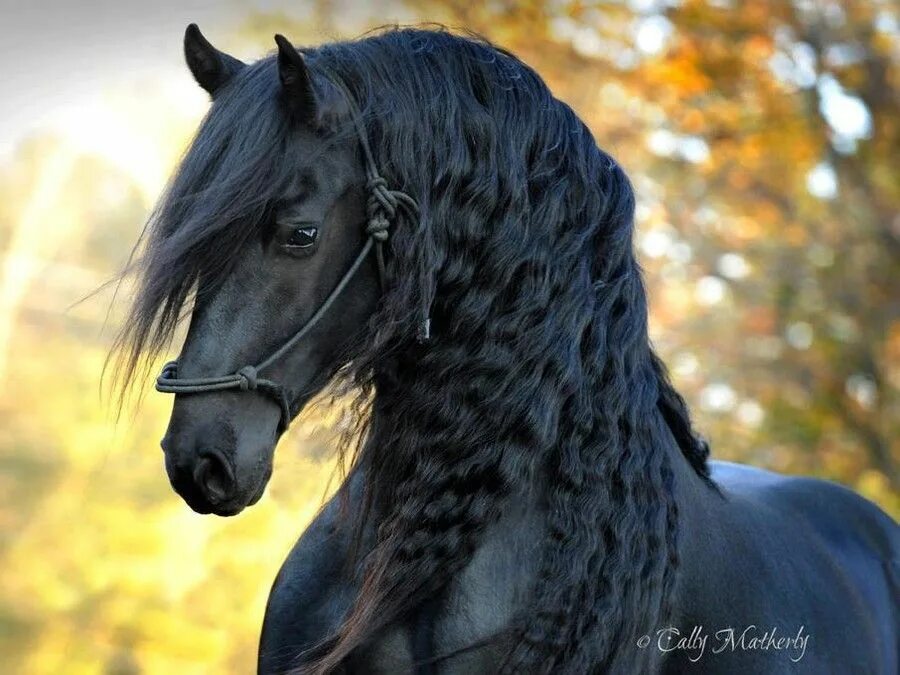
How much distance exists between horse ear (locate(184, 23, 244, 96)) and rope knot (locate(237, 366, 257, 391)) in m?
0.70

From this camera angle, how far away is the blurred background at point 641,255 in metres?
8.48

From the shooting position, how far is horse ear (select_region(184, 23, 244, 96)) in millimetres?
2492

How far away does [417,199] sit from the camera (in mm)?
2418

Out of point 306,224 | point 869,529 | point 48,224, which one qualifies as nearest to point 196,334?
point 306,224

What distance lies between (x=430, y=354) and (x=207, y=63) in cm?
78

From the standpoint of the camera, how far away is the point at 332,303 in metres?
2.32

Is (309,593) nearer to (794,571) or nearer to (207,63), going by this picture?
(207,63)

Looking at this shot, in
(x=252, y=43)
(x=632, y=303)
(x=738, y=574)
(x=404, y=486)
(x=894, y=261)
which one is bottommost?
(x=894, y=261)

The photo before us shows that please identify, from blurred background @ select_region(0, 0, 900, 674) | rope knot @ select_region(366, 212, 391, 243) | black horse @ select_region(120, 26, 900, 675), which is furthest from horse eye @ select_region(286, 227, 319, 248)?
blurred background @ select_region(0, 0, 900, 674)

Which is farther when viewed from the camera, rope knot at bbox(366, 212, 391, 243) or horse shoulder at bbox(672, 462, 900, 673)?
horse shoulder at bbox(672, 462, 900, 673)

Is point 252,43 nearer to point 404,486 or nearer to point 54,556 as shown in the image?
point 54,556

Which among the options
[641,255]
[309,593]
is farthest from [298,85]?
[641,255]

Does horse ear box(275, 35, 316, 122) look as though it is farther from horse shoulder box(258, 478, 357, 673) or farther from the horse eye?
horse shoulder box(258, 478, 357, 673)

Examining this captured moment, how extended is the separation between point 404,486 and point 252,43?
7.10m
